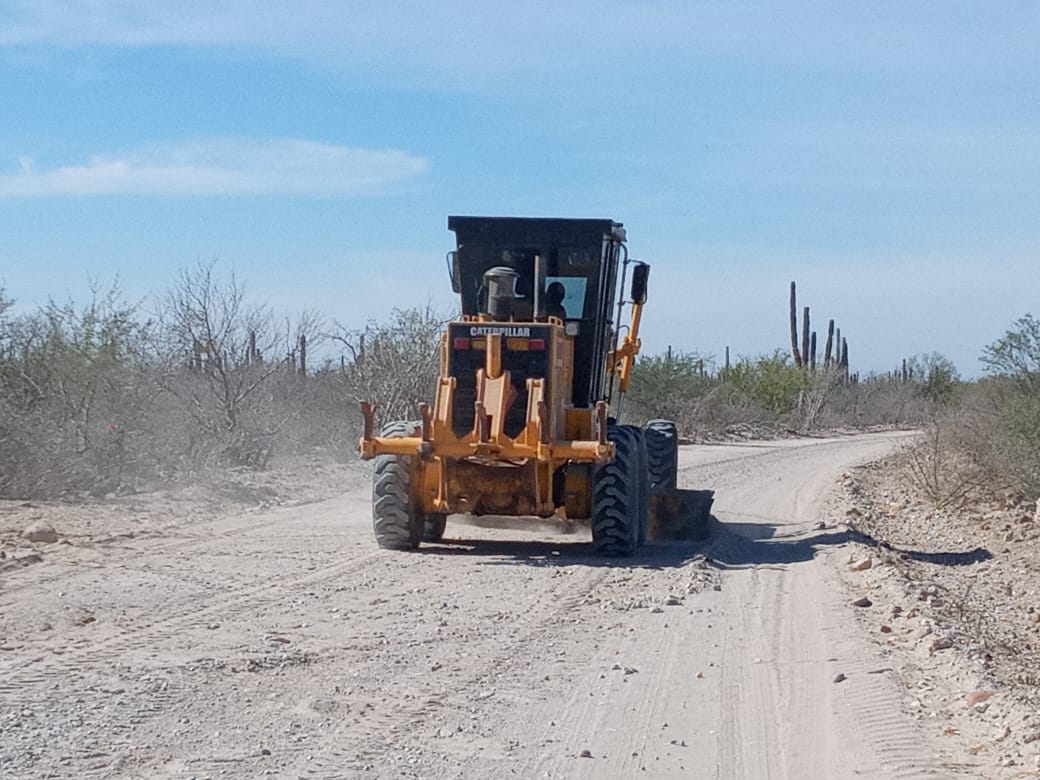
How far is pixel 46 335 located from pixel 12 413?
2469 mm

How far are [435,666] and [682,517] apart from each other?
756 cm

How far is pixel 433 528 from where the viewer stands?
14.5m

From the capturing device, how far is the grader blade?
15469mm

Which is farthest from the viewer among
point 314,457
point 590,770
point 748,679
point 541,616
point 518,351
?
point 314,457

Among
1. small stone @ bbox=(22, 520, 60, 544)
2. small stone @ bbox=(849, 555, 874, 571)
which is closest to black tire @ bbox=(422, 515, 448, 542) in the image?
small stone @ bbox=(22, 520, 60, 544)

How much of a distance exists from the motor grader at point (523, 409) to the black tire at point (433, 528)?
15 millimetres

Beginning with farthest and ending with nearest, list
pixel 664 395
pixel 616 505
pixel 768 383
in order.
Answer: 1. pixel 768 383
2. pixel 664 395
3. pixel 616 505

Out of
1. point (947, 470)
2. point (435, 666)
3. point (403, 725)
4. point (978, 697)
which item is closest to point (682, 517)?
point (435, 666)

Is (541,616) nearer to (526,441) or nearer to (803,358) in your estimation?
(526,441)

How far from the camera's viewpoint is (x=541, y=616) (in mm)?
10195

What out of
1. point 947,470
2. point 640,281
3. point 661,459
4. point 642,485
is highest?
point 640,281

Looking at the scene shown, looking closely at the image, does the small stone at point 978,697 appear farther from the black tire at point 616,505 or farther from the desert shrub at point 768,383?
the desert shrub at point 768,383

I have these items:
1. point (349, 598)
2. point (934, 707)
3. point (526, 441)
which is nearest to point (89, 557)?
point (349, 598)

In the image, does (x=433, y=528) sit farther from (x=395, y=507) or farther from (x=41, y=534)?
(x=41, y=534)
